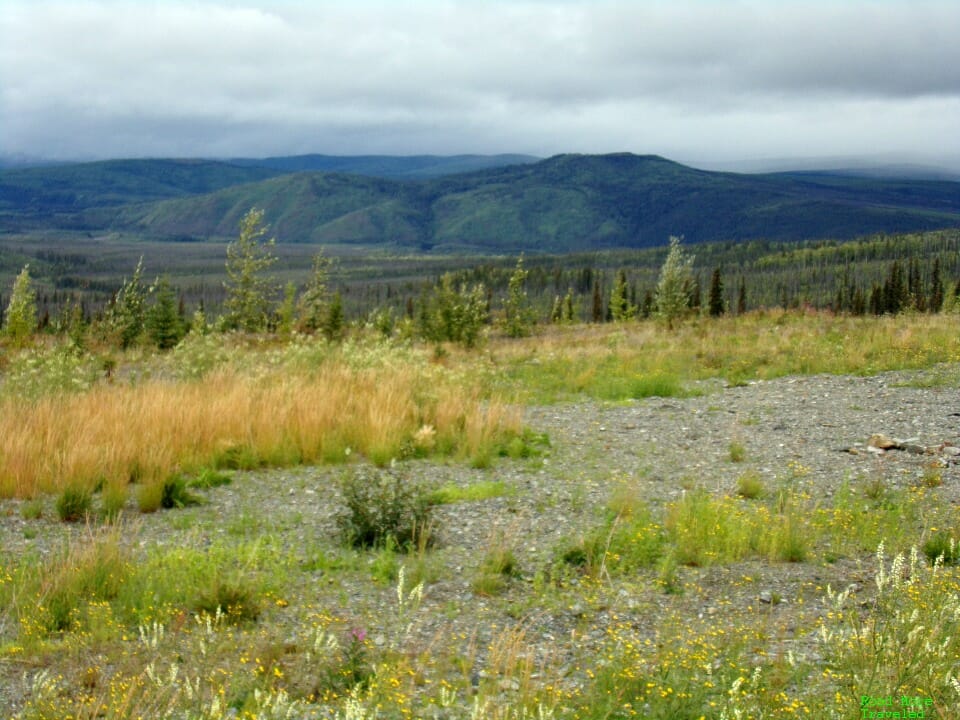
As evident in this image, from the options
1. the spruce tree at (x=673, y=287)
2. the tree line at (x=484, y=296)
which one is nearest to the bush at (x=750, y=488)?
the tree line at (x=484, y=296)

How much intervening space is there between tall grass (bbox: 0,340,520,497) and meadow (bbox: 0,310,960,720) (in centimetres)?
4

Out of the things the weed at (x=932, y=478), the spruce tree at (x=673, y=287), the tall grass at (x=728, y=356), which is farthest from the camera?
the spruce tree at (x=673, y=287)

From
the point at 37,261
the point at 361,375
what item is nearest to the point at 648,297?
the point at 361,375

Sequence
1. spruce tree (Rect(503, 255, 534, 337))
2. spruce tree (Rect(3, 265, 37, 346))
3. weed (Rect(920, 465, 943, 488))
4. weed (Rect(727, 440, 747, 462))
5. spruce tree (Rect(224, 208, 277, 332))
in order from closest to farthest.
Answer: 1. weed (Rect(920, 465, 943, 488))
2. weed (Rect(727, 440, 747, 462))
3. spruce tree (Rect(3, 265, 37, 346))
4. spruce tree (Rect(224, 208, 277, 332))
5. spruce tree (Rect(503, 255, 534, 337))

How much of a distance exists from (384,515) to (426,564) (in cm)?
88

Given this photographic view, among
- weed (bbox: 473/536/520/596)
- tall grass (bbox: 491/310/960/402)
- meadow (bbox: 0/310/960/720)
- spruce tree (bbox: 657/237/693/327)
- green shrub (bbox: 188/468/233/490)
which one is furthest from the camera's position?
spruce tree (bbox: 657/237/693/327)

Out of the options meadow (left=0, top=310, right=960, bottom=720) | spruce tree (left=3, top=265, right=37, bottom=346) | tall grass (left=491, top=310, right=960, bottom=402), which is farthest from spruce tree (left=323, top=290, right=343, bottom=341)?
meadow (left=0, top=310, right=960, bottom=720)

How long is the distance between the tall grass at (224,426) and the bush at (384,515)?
7.11ft

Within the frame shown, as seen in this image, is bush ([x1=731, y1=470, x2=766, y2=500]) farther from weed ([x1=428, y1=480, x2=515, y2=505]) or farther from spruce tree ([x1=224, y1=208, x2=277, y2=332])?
spruce tree ([x1=224, y1=208, x2=277, y2=332])

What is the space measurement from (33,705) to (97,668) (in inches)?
16.2

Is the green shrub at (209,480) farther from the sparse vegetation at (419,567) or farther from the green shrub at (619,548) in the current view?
the green shrub at (619,548)

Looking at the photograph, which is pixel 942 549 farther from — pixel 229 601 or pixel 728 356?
pixel 728 356

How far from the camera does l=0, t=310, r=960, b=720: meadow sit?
4.14 metres

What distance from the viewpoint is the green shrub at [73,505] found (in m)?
7.16
